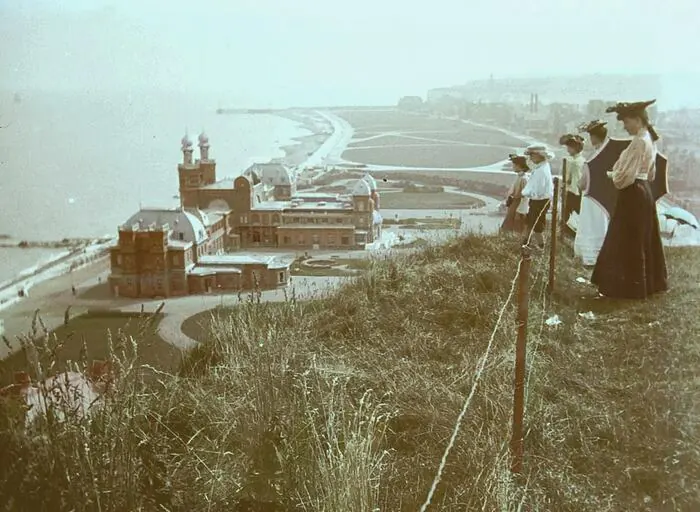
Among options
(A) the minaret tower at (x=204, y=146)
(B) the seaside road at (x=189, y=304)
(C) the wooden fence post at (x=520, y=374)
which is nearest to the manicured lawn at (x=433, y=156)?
(B) the seaside road at (x=189, y=304)

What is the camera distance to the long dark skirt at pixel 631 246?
418 centimetres

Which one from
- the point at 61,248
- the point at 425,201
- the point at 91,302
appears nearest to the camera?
the point at 91,302

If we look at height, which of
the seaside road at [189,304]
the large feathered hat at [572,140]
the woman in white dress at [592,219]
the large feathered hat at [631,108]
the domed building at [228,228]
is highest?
the large feathered hat at [631,108]

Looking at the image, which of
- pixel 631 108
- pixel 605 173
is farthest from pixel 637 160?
pixel 605 173

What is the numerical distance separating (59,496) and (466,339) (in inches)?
91.1

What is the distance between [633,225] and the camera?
4.18m

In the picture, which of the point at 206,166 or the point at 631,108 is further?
the point at 206,166

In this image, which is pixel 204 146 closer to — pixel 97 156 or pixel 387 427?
pixel 97 156

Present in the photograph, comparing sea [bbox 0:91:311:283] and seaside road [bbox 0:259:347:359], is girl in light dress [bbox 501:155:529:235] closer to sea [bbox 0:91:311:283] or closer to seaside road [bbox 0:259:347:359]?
seaside road [bbox 0:259:347:359]

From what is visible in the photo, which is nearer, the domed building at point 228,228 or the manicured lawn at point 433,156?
the domed building at point 228,228

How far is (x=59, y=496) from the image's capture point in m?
1.91

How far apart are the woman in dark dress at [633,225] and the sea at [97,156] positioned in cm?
364

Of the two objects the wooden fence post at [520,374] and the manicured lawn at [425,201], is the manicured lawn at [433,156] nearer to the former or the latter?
the manicured lawn at [425,201]

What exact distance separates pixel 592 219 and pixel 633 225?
114 cm
